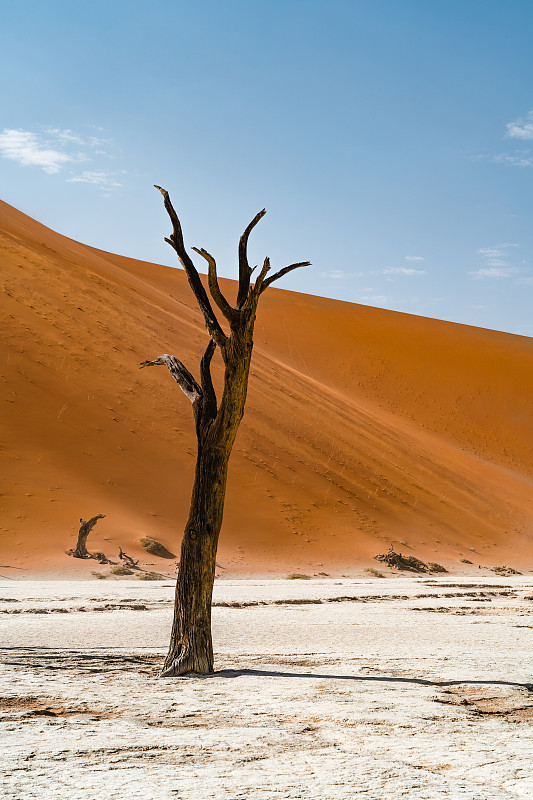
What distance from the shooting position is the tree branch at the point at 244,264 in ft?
25.7

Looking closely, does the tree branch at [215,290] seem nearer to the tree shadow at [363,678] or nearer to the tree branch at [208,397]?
the tree branch at [208,397]

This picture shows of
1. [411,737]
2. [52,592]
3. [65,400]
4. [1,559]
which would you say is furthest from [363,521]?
[411,737]

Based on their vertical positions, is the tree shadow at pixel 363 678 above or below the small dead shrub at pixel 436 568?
below

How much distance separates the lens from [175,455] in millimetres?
26141

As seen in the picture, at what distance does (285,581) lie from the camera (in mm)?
19703

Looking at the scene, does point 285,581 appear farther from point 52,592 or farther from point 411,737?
point 411,737

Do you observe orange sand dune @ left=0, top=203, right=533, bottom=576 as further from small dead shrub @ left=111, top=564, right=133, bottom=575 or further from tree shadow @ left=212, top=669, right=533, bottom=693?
tree shadow @ left=212, top=669, right=533, bottom=693

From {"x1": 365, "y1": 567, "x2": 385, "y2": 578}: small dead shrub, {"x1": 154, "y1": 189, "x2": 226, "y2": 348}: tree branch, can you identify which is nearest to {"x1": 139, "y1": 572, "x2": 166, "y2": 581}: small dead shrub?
{"x1": 365, "y1": 567, "x2": 385, "y2": 578}: small dead shrub

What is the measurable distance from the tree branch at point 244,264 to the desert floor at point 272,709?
3.49 m

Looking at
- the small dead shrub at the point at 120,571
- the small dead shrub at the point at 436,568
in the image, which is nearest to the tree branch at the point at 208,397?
the small dead shrub at the point at 120,571

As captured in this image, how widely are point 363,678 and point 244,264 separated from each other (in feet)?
12.8

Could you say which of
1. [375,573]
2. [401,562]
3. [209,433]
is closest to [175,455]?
[375,573]

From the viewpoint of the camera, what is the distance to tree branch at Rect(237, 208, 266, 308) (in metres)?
7.85

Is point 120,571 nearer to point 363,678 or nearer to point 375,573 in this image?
point 375,573
